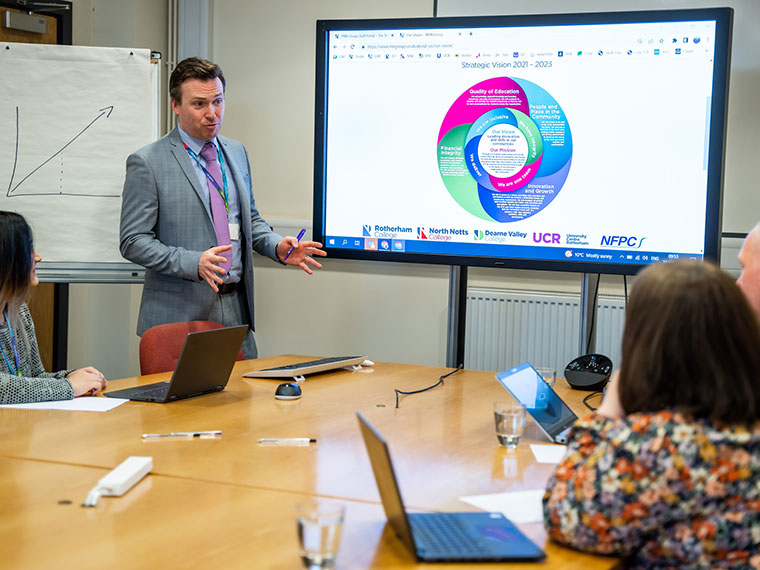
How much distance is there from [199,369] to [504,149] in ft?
5.24

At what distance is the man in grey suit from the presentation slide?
0.45 meters

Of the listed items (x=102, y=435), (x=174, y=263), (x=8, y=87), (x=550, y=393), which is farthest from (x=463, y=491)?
(x=8, y=87)

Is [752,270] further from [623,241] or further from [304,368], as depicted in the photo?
[304,368]

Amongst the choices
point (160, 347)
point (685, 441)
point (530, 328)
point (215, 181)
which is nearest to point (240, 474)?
point (685, 441)

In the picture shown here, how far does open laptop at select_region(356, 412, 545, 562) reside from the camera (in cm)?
127

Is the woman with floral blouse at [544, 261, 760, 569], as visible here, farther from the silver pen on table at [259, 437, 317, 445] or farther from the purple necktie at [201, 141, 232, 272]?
the purple necktie at [201, 141, 232, 272]

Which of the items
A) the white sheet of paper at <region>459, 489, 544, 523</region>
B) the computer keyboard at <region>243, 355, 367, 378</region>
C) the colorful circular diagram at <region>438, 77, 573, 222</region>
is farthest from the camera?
the colorful circular diagram at <region>438, 77, 573, 222</region>

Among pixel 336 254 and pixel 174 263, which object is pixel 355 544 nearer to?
pixel 174 263

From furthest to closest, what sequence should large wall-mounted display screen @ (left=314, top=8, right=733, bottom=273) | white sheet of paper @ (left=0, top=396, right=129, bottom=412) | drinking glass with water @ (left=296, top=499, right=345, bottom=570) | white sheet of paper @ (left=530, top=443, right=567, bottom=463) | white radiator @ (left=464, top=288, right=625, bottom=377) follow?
white radiator @ (left=464, top=288, right=625, bottom=377), large wall-mounted display screen @ (left=314, top=8, right=733, bottom=273), white sheet of paper @ (left=0, top=396, right=129, bottom=412), white sheet of paper @ (left=530, top=443, right=567, bottom=463), drinking glass with water @ (left=296, top=499, right=345, bottom=570)

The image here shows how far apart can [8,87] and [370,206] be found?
67.7 inches

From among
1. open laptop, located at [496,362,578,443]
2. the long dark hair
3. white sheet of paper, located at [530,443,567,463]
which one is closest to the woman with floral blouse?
white sheet of paper, located at [530,443,567,463]

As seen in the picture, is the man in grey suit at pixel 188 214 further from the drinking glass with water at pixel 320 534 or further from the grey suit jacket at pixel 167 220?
the drinking glass with water at pixel 320 534

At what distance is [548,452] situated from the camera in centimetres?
193

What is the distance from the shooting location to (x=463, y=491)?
1.62 m
